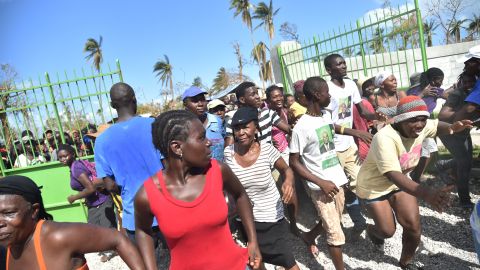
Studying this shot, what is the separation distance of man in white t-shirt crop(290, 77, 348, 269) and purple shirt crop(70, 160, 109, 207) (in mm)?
2632

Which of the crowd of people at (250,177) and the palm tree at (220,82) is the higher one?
the palm tree at (220,82)

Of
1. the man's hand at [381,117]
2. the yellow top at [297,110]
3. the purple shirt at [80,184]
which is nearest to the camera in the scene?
the man's hand at [381,117]

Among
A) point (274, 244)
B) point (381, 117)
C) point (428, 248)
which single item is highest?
point (381, 117)

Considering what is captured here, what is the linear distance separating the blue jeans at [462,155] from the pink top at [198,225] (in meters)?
3.01

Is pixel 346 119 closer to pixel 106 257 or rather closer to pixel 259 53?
pixel 106 257

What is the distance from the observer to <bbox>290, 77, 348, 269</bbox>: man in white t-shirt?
2.87m

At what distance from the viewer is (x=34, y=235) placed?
1.59 metres

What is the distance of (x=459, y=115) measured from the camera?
304 centimetres

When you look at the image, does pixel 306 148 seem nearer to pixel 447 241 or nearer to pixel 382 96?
pixel 447 241

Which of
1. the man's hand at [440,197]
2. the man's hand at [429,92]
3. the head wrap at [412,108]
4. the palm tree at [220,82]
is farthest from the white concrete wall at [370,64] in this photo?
the palm tree at [220,82]

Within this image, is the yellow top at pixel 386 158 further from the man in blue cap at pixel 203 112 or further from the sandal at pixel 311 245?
the man in blue cap at pixel 203 112

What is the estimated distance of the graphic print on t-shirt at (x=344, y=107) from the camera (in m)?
4.11

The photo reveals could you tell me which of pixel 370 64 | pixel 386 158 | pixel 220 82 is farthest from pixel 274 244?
pixel 220 82

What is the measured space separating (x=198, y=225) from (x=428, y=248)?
2.64 metres
